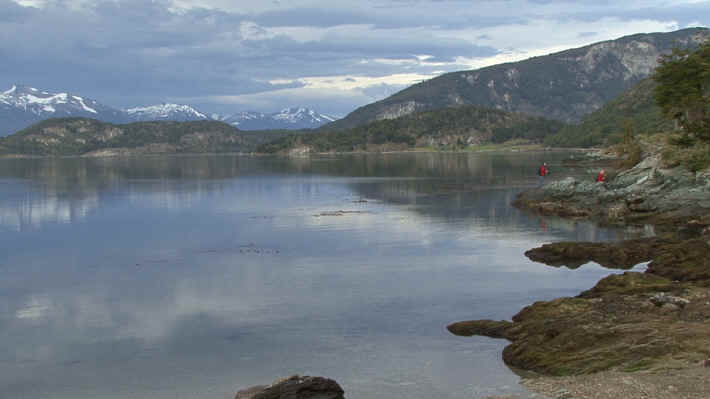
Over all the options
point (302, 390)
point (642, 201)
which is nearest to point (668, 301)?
point (302, 390)

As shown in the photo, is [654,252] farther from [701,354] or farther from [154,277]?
[154,277]

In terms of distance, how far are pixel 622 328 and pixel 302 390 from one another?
13.4 m

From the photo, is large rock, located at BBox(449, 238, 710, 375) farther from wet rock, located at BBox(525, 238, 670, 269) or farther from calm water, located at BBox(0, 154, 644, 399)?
wet rock, located at BBox(525, 238, 670, 269)

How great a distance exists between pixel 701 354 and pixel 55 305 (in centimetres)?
3333

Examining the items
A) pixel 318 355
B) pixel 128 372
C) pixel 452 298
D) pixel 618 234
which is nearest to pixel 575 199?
pixel 618 234

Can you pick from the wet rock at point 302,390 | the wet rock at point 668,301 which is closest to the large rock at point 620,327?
the wet rock at point 668,301

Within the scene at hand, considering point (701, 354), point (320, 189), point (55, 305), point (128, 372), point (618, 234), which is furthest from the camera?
point (320, 189)

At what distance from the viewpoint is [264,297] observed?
134 ft

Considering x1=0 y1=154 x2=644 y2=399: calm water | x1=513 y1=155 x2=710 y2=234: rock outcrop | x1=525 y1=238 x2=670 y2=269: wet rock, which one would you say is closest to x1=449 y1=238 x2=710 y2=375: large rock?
x1=0 y1=154 x2=644 y2=399: calm water

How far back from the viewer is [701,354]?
23531mm

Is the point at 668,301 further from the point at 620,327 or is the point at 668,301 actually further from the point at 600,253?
the point at 600,253

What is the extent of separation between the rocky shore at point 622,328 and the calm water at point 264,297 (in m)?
1.68

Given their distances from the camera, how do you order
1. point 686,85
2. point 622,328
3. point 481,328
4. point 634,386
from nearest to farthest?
point 634,386
point 622,328
point 481,328
point 686,85

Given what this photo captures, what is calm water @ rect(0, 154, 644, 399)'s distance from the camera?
27.5 metres
